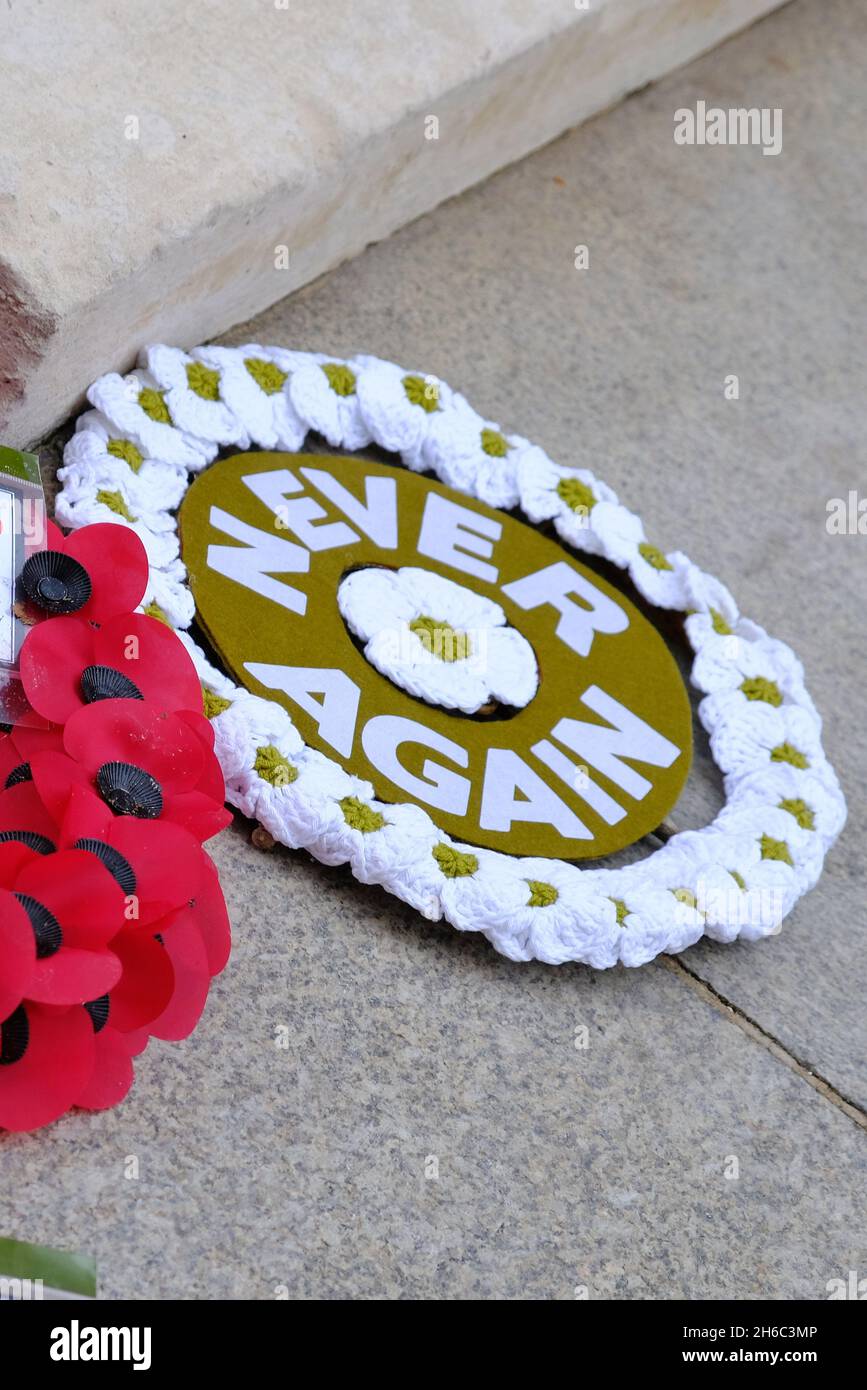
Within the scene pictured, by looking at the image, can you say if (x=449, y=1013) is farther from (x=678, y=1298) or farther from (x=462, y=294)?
(x=462, y=294)

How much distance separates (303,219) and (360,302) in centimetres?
32

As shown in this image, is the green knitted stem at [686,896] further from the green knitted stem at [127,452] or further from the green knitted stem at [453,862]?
the green knitted stem at [127,452]

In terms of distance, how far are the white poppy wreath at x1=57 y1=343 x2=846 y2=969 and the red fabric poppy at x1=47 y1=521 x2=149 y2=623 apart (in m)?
0.18

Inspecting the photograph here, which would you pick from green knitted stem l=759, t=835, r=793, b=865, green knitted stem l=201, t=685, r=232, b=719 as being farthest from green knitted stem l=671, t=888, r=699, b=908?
green knitted stem l=201, t=685, r=232, b=719

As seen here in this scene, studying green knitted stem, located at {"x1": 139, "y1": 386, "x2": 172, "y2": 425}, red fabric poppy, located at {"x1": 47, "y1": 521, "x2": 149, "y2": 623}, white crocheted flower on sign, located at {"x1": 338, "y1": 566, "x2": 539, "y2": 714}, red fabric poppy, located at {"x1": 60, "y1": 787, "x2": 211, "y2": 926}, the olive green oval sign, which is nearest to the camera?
red fabric poppy, located at {"x1": 60, "y1": 787, "x2": 211, "y2": 926}

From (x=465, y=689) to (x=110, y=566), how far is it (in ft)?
2.17

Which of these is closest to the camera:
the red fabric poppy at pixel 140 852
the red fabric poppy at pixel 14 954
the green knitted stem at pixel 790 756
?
the red fabric poppy at pixel 14 954

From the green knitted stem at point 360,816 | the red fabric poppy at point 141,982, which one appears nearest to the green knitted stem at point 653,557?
the green knitted stem at point 360,816

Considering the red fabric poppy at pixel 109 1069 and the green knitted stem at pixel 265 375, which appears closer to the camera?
the red fabric poppy at pixel 109 1069

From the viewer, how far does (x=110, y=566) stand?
6.73 ft

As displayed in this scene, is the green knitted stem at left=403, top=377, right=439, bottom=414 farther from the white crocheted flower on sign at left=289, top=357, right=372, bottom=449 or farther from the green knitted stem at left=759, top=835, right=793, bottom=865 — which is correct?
the green knitted stem at left=759, top=835, right=793, bottom=865

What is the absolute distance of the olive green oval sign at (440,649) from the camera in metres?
2.32

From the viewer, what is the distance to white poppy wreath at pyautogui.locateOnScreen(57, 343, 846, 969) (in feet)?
7.13

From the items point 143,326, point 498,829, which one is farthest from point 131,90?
point 498,829
